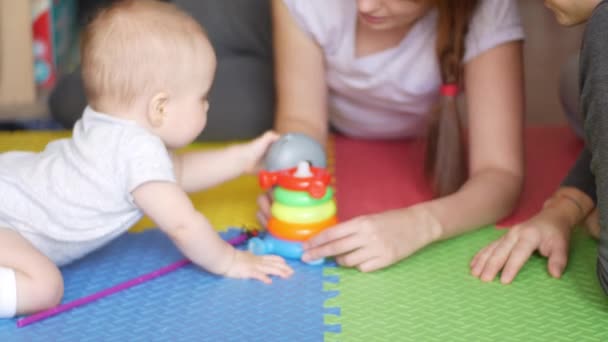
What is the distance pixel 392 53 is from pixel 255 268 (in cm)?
54

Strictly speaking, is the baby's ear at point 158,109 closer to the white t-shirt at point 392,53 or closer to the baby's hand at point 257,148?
the baby's hand at point 257,148

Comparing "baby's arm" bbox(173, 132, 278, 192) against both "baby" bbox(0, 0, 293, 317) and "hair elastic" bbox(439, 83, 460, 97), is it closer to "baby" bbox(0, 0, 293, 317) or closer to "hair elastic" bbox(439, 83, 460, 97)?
"baby" bbox(0, 0, 293, 317)

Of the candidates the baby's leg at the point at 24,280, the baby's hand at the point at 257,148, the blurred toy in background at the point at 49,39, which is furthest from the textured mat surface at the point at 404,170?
the blurred toy in background at the point at 49,39

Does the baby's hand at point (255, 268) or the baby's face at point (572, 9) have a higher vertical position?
the baby's face at point (572, 9)

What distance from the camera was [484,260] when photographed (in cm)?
127

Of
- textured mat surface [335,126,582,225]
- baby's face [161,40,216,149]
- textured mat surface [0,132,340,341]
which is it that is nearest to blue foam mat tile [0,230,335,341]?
textured mat surface [0,132,340,341]

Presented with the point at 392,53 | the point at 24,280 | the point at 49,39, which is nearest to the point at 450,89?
the point at 392,53

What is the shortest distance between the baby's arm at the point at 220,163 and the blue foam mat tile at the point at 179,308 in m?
0.13

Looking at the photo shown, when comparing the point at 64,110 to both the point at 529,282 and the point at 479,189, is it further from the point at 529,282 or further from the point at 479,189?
the point at 529,282

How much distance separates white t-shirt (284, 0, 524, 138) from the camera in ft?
4.72

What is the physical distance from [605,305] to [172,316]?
2.02 ft

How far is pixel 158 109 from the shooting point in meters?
1.20

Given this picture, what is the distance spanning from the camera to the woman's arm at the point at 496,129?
1388 millimetres

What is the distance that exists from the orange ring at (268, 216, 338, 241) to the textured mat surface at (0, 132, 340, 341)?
0.05 m
